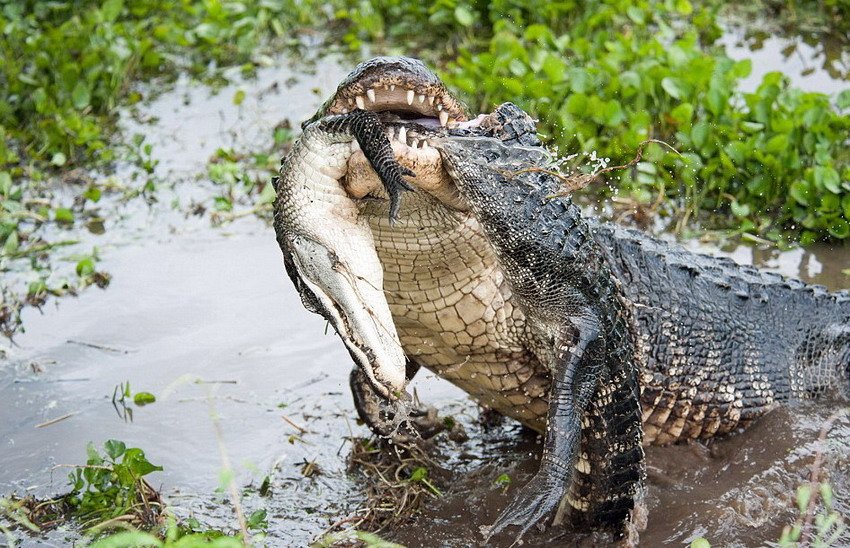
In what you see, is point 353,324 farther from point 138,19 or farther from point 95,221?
point 138,19

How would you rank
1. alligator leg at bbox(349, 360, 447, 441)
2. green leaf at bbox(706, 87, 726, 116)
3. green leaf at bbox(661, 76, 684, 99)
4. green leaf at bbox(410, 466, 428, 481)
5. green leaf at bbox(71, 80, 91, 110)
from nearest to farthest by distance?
green leaf at bbox(410, 466, 428, 481)
alligator leg at bbox(349, 360, 447, 441)
green leaf at bbox(706, 87, 726, 116)
green leaf at bbox(661, 76, 684, 99)
green leaf at bbox(71, 80, 91, 110)

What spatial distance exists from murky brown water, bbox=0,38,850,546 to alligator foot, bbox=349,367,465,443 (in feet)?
0.33

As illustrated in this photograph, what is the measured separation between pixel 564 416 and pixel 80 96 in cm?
462

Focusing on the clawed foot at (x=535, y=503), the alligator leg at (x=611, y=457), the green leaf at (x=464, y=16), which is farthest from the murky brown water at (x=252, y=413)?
the green leaf at (x=464, y=16)

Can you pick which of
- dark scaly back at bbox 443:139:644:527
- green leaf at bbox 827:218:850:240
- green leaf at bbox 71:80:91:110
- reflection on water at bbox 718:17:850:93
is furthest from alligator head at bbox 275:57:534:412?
reflection on water at bbox 718:17:850:93

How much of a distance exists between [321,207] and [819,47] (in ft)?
18.9

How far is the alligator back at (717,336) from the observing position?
3.85 metres

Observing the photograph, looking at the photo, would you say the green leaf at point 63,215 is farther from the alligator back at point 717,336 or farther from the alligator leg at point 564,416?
the alligator leg at point 564,416

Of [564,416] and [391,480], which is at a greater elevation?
[564,416]

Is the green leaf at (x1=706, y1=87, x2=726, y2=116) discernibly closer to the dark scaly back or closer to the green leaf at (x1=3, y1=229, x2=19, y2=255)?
the dark scaly back

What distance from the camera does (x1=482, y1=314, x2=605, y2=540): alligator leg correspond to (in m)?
3.12

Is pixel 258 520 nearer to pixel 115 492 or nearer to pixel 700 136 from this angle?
pixel 115 492

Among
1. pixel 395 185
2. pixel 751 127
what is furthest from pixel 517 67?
pixel 395 185

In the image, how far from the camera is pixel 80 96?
676 centimetres
